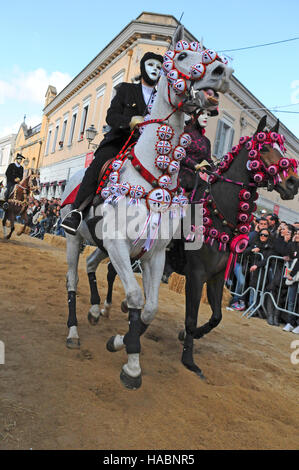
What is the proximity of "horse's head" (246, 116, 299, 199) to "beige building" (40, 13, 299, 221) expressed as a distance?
1311cm

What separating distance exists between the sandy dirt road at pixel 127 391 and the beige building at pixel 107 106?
45.3 ft

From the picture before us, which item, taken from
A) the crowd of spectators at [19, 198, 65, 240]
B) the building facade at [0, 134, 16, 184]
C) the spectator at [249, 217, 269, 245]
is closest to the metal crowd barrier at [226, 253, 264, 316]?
the spectator at [249, 217, 269, 245]

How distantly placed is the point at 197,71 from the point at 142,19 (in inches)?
657

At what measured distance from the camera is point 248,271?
351 inches

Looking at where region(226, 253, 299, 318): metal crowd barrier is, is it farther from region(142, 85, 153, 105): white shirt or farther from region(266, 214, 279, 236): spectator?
region(142, 85, 153, 105): white shirt

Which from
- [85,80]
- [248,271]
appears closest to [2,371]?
[248,271]

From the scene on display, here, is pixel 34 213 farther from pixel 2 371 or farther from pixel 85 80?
pixel 2 371

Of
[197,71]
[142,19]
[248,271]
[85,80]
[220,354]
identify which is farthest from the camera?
[85,80]

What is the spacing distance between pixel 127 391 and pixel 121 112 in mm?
2618

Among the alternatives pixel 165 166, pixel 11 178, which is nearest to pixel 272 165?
pixel 165 166

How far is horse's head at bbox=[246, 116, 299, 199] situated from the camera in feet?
12.1

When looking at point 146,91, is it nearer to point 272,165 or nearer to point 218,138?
point 272,165

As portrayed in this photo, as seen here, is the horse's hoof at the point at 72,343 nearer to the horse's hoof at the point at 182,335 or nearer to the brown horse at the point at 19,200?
the horse's hoof at the point at 182,335

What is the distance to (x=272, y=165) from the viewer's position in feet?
12.1
